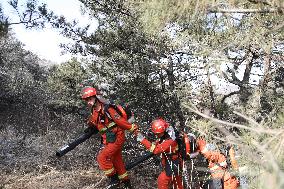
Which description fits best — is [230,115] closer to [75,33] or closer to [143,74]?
[143,74]

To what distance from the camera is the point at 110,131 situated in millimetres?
7246

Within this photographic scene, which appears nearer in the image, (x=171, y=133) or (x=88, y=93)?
(x=171, y=133)

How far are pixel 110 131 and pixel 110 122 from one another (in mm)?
168

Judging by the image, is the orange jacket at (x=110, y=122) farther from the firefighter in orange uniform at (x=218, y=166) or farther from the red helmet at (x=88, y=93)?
the firefighter in orange uniform at (x=218, y=166)

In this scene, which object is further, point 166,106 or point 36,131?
point 36,131

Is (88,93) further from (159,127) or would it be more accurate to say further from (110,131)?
(159,127)

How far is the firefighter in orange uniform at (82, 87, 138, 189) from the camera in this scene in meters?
6.99

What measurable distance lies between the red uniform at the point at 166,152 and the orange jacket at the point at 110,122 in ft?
1.60

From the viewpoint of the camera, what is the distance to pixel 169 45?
9.48 meters

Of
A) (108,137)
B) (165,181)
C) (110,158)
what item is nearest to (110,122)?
(108,137)

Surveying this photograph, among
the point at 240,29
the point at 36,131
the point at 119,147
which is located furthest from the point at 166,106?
the point at 36,131

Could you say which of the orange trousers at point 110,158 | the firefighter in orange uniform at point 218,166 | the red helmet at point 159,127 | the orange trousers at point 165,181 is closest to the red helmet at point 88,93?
the orange trousers at point 110,158

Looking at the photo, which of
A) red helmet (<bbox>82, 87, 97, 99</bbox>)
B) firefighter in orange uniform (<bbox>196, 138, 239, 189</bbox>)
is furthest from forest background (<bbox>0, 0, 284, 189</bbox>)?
red helmet (<bbox>82, 87, 97, 99</bbox>)

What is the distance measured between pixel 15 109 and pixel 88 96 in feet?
34.2
